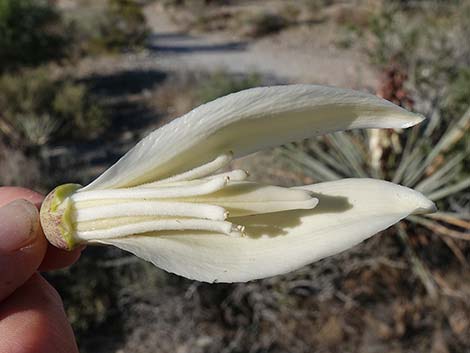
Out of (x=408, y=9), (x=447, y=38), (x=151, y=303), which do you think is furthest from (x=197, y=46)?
(x=151, y=303)

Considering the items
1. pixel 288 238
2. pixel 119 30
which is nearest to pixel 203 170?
pixel 288 238

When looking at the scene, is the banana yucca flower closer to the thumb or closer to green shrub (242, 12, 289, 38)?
Result: the thumb

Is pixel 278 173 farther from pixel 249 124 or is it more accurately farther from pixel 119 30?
pixel 119 30

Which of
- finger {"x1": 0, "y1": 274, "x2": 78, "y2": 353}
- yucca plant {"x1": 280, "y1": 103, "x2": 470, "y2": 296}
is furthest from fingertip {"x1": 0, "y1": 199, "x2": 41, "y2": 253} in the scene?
yucca plant {"x1": 280, "y1": 103, "x2": 470, "y2": 296}

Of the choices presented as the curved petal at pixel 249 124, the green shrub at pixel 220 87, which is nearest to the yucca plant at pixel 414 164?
the curved petal at pixel 249 124

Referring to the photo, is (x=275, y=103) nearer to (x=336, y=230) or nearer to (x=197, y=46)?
(x=336, y=230)

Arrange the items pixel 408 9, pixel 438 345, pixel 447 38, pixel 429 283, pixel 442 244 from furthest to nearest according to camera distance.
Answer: pixel 408 9, pixel 447 38, pixel 442 244, pixel 438 345, pixel 429 283

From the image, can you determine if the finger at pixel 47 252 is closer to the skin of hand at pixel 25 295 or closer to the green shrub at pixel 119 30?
the skin of hand at pixel 25 295

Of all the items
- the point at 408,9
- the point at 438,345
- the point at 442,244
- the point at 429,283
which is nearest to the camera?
the point at 429,283
